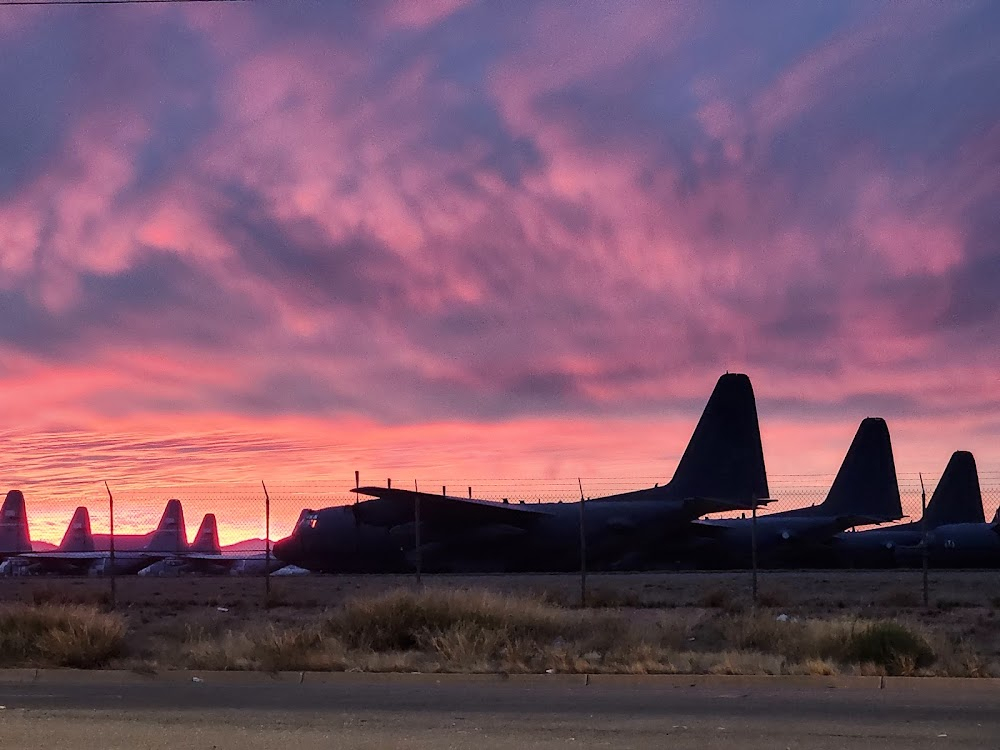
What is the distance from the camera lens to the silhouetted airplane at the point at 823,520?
136 feet

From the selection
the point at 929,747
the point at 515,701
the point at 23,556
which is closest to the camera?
the point at 929,747

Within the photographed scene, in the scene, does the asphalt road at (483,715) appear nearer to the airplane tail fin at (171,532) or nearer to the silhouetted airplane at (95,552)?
the silhouetted airplane at (95,552)

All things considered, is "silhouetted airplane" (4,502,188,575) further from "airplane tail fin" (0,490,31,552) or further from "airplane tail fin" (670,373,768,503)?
"airplane tail fin" (670,373,768,503)

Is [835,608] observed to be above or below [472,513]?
below

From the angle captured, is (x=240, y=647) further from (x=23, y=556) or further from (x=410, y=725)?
(x=23, y=556)

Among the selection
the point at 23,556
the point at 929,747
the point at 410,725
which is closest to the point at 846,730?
the point at 929,747

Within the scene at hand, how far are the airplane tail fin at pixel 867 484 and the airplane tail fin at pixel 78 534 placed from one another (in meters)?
71.9

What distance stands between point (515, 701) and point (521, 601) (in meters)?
7.09

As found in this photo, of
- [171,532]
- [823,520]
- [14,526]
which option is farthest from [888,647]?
[171,532]

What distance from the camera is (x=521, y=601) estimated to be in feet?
58.4

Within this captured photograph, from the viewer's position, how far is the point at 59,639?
1412 centimetres

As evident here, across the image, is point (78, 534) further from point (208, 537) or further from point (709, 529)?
point (709, 529)

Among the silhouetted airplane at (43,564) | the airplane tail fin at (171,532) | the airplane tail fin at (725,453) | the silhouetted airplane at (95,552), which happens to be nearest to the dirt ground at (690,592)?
the airplane tail fin at (725,453)

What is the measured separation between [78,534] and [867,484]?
249ft
